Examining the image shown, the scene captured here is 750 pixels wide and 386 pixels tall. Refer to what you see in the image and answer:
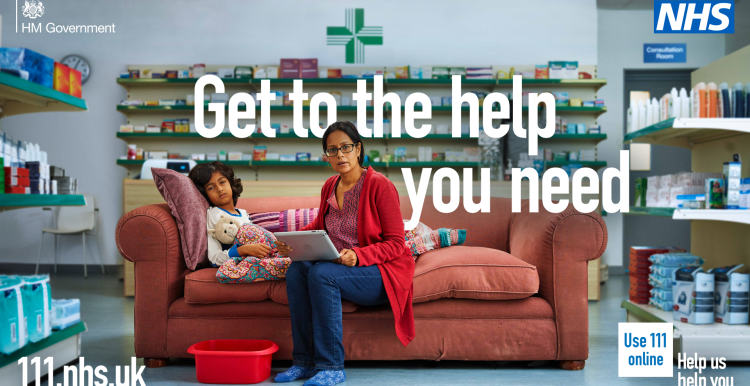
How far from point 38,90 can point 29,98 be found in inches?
8.9

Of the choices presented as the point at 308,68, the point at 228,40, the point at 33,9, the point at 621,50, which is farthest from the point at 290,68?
the point at 621,50

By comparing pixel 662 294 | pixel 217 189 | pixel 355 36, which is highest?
pixel 355 36

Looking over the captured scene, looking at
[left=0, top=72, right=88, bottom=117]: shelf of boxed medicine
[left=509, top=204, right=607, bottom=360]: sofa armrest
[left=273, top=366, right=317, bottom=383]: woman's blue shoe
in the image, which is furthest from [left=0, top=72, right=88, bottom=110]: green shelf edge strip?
[left=509, top=204, right=607, bottom=360]: sofa armrest

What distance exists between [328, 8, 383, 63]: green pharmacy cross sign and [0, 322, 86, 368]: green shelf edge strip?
12.7 ft

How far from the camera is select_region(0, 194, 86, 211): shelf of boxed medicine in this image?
175 centimetres

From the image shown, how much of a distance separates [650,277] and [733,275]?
45cm

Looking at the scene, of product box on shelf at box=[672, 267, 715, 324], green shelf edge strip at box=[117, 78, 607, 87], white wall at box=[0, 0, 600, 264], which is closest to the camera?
product box on shelf at box=[672, 267, 715, 324]

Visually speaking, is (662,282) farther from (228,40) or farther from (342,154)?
(228,40)

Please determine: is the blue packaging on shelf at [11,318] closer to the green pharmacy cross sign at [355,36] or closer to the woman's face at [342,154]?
the woman's face at [342,154]

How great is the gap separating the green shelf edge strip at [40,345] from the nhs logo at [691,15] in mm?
4822

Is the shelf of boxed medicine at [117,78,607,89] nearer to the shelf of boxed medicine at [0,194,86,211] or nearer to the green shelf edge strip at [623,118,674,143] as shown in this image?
the green shelf edge strip at [623,118,674,143]

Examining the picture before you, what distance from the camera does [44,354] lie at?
6.48 feet

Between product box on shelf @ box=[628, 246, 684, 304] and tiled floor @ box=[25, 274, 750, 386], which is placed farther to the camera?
product box on shelf @ box=[628, 246, 684, 304]

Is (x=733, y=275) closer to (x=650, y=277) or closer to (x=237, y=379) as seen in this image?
(x=650, y=277)
